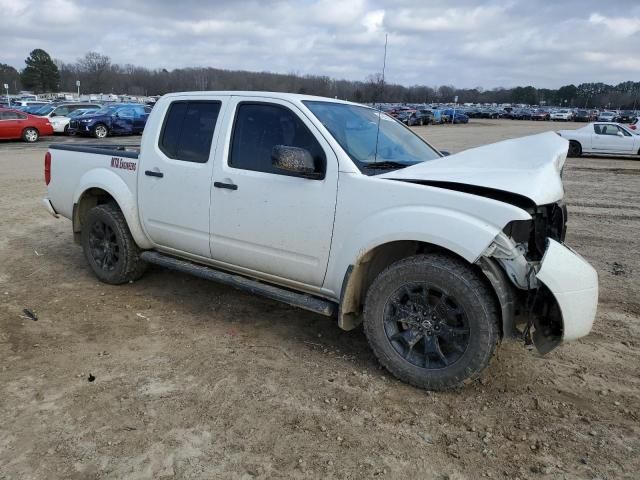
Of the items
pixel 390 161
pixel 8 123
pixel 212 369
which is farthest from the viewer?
pixel 8 123

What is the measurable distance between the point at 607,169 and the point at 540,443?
52.9ft

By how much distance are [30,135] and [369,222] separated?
23.8 metres

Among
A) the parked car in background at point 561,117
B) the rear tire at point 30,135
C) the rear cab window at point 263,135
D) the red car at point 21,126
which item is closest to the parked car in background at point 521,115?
the parked car in background at point 561,117

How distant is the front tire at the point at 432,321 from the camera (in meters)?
→ 3.22

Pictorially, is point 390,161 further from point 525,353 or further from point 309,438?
point 309,438

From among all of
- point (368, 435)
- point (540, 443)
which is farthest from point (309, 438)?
point (540, 443)

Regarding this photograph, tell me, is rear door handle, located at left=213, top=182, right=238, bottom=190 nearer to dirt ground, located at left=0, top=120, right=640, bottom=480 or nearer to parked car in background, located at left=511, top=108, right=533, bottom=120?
dirt ground, located at left=0, top=120, right=640, bottom=480

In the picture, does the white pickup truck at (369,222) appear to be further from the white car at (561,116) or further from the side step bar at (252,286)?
the white car at (561,116)

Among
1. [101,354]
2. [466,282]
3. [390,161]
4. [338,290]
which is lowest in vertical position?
[101,354]

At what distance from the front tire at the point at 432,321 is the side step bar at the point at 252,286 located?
362 millimetres

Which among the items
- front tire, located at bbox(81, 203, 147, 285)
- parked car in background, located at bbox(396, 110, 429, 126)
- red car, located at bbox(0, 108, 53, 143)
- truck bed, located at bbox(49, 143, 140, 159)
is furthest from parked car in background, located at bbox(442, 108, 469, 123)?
front tire, located at bbox(81, 203, 147, 285)

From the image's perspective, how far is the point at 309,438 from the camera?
2.97m

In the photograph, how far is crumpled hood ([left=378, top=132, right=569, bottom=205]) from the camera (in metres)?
3.19

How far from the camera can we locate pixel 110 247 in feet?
17.6
